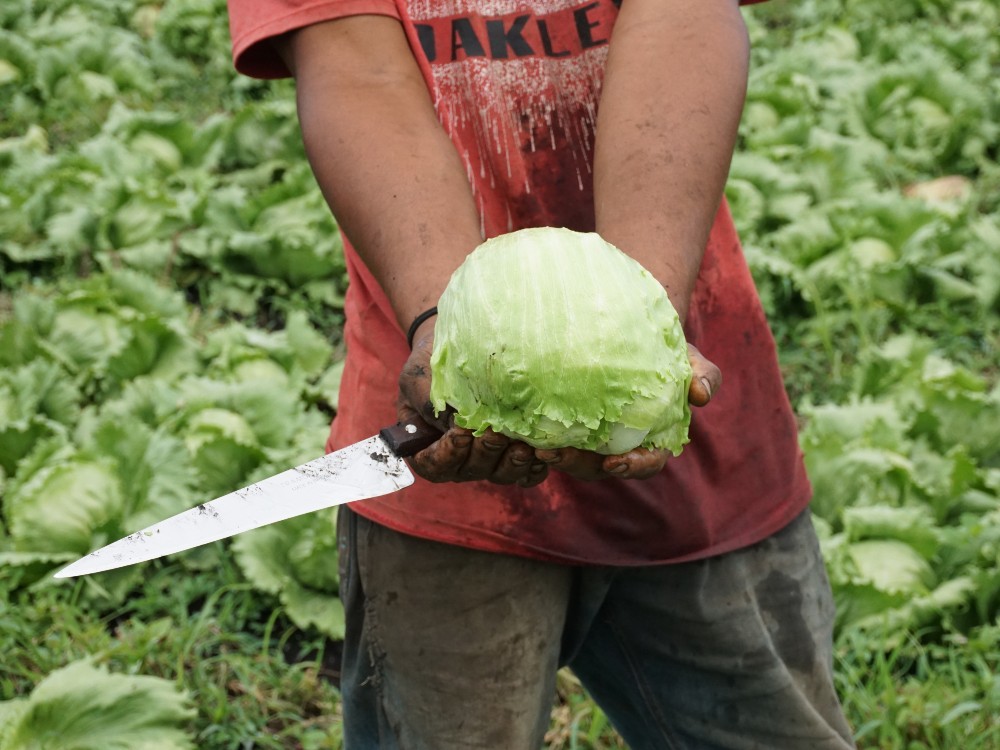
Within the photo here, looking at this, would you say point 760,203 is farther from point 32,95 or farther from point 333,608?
point 32,95

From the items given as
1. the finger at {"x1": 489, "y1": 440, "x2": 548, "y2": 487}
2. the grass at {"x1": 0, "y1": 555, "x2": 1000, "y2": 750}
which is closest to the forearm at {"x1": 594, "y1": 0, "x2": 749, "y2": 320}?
the finger at {"x1": 489, "y1": 440, "x2": 548, "y2": 487}

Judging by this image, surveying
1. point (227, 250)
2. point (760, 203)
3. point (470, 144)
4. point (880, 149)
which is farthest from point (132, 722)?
point (880, 149)

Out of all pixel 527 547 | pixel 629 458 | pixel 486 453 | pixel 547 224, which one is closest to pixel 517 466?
pixel 486 453

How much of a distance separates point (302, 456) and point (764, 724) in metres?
2.32

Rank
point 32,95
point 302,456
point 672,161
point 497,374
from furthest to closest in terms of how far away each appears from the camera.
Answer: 1. point 32,95
2. point 302,456
3. point 672,161
4. point 497,374

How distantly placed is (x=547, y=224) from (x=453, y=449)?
0.56 metres

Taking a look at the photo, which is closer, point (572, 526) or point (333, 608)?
point (572, 526)

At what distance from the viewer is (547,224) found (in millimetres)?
2115

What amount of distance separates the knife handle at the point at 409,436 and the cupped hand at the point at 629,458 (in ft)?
0.62

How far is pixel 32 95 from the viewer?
23.8 feet

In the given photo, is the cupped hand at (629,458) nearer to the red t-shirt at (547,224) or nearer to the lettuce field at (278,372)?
the red t-shirt at (547,224)

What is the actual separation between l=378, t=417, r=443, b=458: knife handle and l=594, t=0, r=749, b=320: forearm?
431 mm

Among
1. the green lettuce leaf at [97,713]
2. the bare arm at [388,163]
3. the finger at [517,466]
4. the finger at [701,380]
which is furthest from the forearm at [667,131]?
the green lettuce leaf at [97,713]

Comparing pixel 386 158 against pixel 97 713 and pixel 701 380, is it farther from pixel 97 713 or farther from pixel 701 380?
pixel 97 713
